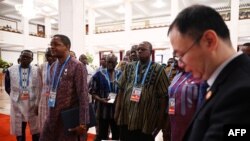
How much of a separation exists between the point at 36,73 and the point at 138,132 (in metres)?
1.75

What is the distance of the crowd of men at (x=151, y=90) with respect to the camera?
2.31ft

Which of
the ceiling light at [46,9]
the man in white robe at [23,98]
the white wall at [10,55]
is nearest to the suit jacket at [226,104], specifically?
the man in white robe at [23,98]

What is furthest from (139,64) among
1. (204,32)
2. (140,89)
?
(204,32)

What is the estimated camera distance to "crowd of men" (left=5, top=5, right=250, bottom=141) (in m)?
0.71

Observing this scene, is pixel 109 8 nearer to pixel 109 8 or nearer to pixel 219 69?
pixel 109 8

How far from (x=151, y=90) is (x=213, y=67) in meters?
1.66

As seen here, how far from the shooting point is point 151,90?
95.2 inches

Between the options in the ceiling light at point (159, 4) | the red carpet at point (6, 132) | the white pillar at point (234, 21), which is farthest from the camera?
the ceiling light at point (159, 4)

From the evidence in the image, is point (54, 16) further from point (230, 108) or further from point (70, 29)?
point (230, 108)

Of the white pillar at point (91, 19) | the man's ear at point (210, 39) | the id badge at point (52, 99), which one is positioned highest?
the white pillar at point (91, 19)

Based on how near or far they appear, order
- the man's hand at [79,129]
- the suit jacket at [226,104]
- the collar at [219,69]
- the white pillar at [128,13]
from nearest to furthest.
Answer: the suit jacket at [226,104]
the collar at [219,69]
the man's hand at [79,129]
the white pillar at [128,13]

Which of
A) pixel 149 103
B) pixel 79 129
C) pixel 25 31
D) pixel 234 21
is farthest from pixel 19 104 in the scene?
pixel 25 31

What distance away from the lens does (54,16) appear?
61.1ft

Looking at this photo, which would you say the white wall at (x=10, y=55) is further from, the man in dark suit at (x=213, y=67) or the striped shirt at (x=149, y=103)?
the man in dark suit at (x=213, y=67)
